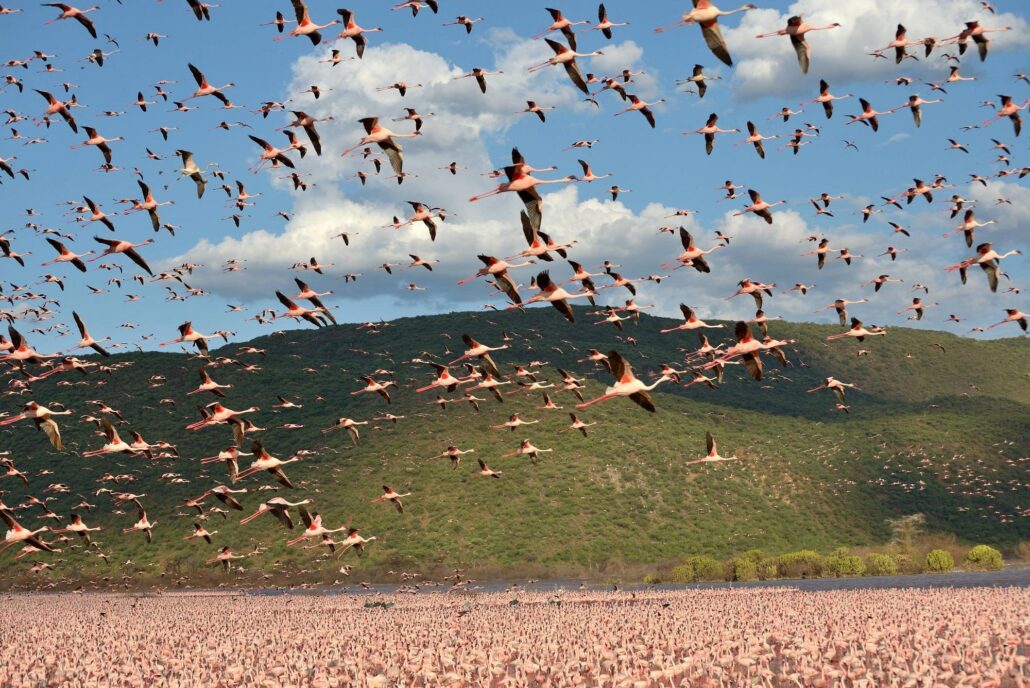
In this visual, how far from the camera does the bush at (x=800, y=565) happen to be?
71.1m

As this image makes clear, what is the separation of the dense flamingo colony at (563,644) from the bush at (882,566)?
749 inches

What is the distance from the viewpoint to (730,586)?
6438cm

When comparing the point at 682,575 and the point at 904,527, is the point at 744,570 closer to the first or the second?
the point at 682,575

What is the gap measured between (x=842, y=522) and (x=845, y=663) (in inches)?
2701

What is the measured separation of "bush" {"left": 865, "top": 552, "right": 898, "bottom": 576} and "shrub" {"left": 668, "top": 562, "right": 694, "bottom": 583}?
11.3 m

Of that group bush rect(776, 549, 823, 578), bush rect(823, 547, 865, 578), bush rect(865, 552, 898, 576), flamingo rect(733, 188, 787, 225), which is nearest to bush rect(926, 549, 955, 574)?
bush rect(865, 552, 898, 576)

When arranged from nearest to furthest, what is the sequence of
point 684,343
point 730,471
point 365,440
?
point 730,471 → point 365,440 → point 684,343

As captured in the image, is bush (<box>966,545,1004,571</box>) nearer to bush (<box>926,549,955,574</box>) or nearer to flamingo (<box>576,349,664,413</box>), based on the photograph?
bush (<box>926,549,955,574</box>)

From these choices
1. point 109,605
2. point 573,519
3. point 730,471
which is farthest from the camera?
point 730,471

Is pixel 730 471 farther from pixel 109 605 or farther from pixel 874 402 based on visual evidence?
pixel 109 605

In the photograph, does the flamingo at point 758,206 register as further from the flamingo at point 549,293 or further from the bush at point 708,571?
the bush at point 708,571

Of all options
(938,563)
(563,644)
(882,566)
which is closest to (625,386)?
(563,644)

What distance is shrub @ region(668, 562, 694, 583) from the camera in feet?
234

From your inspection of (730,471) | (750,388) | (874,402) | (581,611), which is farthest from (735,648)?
(874,402)
